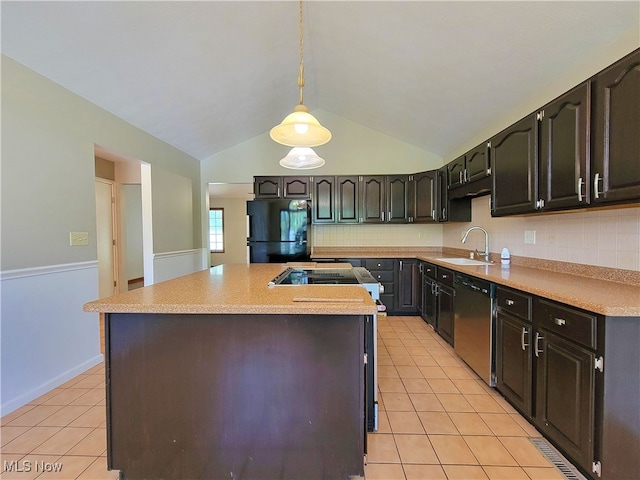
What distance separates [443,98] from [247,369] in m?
3.08

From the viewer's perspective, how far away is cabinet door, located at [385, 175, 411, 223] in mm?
4301

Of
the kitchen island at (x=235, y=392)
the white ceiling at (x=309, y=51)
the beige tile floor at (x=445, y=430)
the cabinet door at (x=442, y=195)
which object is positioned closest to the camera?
the kitchen island at (x=235, y=392)

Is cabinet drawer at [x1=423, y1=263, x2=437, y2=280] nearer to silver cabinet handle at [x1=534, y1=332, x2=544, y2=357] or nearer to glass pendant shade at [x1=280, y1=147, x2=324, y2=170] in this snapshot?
silver cabinet handle at [x1=534, y1=332, x2=544, y2=357]

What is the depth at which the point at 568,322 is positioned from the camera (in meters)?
1.44

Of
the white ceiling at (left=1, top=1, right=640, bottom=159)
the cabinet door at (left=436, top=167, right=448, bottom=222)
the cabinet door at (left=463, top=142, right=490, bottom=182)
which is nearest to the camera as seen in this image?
the white ceiling at (left=1, top=1, right=640, bottom=159)

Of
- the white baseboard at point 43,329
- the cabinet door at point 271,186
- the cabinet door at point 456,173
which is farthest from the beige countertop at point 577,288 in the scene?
the white baseboard at point 43,329

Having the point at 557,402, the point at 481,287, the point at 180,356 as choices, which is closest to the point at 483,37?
the point at 481,287

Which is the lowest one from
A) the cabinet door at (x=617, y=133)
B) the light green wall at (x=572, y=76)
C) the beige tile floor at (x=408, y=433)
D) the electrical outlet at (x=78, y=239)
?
the beige tile floor at (x=408, y=433)

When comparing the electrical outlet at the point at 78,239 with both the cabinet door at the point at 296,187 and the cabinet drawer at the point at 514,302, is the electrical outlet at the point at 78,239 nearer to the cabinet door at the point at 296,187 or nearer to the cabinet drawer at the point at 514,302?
the cabinet door at the point at 296,187

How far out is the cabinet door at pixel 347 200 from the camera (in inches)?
173

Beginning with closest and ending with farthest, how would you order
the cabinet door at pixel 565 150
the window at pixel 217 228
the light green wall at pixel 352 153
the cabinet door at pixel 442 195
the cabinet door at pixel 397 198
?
the cabinet door at pixel 565 150
the cabinet door at pixel 442 195
the cabinet door at pixel 397 198
the light green wall at pixel 352 153
the window at pixel 217 228

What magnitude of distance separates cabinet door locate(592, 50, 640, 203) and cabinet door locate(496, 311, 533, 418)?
0.84 m

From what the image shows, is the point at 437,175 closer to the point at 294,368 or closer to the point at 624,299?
the point at 624,299

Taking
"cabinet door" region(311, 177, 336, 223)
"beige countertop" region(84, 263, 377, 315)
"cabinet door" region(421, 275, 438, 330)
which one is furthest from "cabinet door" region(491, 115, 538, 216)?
"cabinet door" region(311, 177, 336, 223)
